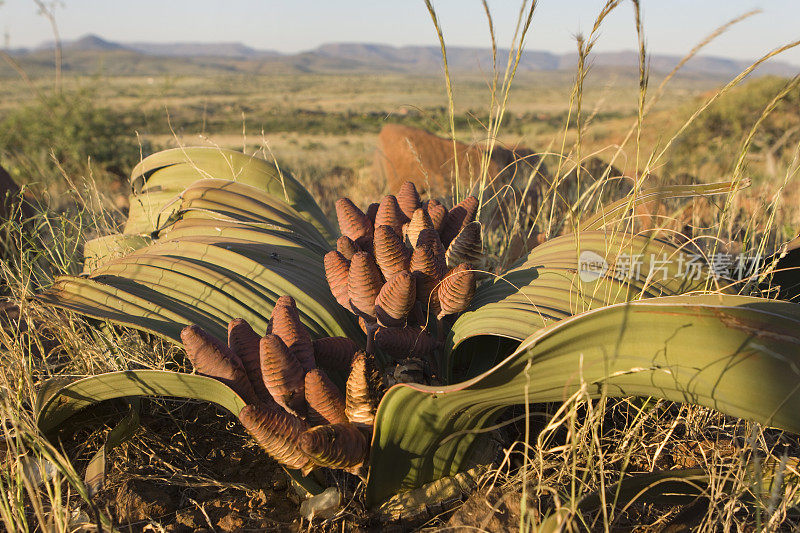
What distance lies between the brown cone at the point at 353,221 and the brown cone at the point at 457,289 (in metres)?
0.26

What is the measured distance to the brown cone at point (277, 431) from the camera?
0.85 meters

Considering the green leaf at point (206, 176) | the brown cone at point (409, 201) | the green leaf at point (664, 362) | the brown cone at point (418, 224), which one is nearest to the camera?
the green leaf at point (664, 362)

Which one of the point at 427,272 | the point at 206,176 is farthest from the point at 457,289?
the point at 206,176

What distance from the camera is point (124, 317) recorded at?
3.35 ft

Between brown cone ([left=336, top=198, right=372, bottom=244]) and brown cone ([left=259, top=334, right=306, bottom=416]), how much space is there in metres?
0.39

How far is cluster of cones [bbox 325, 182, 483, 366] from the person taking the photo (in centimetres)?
101

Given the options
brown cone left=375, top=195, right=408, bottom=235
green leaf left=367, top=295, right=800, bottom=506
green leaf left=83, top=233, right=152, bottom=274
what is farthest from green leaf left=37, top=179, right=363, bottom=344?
green leaf left=367, top=295, right=800, bottom=506

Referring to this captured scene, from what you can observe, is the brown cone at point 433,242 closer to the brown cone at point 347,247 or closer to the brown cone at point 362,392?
the brown cone at point 347,247

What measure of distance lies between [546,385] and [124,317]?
74 cm

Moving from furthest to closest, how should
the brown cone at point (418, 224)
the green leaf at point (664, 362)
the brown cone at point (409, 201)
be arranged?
the brown cone at point (409, 201) → the brown cone at point (418, 224) → the green leaf at point (664, 362)

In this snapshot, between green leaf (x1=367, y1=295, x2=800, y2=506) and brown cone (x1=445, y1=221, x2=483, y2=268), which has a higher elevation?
brown cone (x1=445, y1=221, x2=483, y2=268)

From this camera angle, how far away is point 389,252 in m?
1.06

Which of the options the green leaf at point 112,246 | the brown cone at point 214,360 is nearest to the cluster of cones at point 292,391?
the brown cone at point 214,360

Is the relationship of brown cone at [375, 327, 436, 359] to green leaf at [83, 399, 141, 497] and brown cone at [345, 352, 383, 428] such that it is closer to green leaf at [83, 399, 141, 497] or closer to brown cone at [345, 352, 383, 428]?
brown cone at [345, 352, 383, 428]
